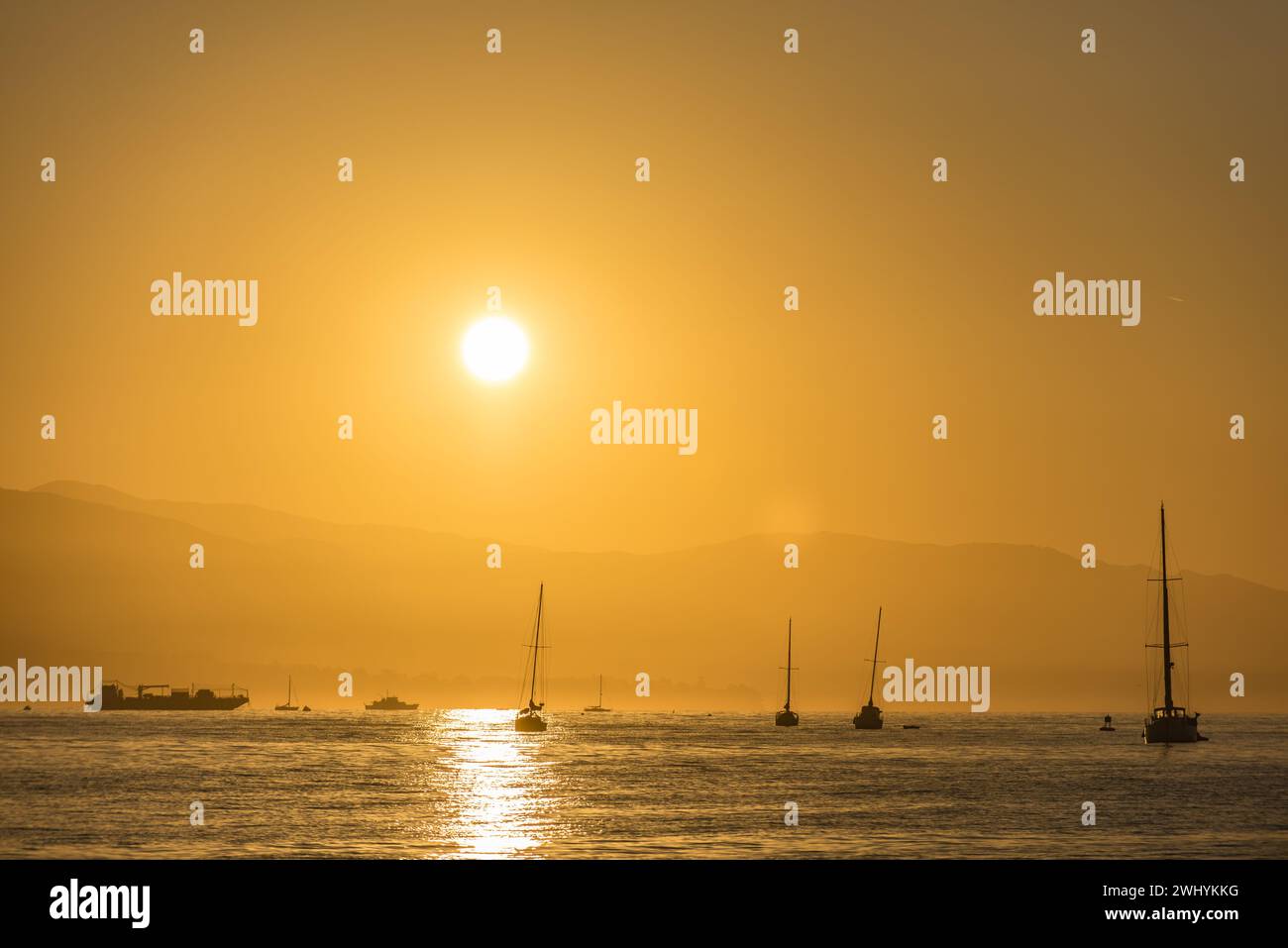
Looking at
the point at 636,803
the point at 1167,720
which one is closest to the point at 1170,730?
the point at 1167,720

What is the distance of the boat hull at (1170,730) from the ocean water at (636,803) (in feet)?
8.07

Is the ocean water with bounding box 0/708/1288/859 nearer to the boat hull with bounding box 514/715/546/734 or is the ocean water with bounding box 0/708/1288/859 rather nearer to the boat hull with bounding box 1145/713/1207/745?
the boat hull with bounding box 1145/713/1207/745

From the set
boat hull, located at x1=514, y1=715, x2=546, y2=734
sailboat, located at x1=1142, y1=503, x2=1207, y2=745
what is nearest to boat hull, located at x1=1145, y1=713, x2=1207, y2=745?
sailboat, located at x1=1142, y1=503, x2=1207, y2=745

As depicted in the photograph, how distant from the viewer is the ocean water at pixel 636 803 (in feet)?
170

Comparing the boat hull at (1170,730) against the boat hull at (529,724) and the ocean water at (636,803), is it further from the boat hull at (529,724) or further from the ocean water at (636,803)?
the boat hull at (529,724)

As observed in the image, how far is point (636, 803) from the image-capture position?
2815 inches

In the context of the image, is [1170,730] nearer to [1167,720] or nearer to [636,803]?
[1167,720]

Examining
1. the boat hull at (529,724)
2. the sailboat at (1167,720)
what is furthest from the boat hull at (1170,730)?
the boat hull at (529,724)

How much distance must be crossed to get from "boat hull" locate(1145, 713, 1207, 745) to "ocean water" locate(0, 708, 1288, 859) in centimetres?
246
